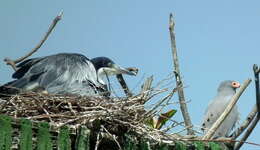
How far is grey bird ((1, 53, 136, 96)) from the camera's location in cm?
628

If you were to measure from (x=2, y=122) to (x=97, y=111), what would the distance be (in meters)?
0.92

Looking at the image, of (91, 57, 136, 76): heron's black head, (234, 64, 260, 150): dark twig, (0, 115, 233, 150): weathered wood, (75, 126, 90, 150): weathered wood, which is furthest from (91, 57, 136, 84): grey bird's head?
(75, 126, 90, 150): weathered wood

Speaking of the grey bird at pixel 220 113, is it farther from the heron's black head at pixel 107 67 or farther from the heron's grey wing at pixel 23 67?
the heron's grey wing at pixel 23 67

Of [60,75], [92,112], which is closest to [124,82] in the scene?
[60,75]

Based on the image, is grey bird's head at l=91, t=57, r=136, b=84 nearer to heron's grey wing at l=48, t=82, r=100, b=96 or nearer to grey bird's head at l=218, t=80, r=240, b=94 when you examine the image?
heron's grey wing at l=48, t=82, r=100, b=96

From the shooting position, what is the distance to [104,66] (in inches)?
294

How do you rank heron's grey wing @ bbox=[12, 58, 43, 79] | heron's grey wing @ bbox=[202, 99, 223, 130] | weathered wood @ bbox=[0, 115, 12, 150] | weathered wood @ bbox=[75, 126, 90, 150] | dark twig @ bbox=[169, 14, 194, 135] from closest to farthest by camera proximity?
weathered wood @ bbox=[0, 115, 12, 150]
weathered wood @ bbox=[75, 126, 90, 150]
dark twig @ bbox=[169, 14, 194, 135]
heron's grey wing @ bbox=[12, 58, 43, 79]
heron's grey wing @ bbox=[202, 99, 223, 130]

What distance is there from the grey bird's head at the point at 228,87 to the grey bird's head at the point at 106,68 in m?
3.00

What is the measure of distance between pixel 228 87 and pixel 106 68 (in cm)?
345

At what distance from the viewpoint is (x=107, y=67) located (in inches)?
294

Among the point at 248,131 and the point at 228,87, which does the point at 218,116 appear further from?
the point at 248,131

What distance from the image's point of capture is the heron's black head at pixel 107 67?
741 centimetres

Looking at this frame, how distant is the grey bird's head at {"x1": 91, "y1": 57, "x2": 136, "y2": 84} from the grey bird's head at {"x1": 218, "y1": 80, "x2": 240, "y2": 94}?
300cm

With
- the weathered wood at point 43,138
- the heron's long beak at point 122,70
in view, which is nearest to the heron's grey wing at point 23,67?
the heron's long beak at point 122,70
